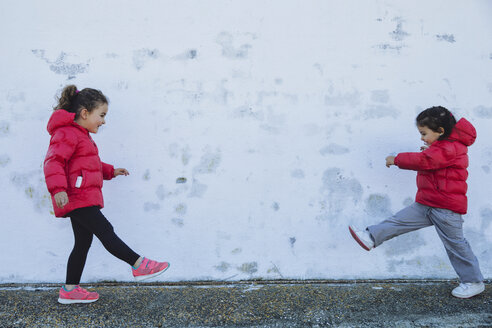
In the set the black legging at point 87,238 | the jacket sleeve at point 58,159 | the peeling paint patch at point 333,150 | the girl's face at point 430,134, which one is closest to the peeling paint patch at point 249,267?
the black legging at point 87,238

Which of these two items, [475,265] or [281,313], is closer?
[281,313]

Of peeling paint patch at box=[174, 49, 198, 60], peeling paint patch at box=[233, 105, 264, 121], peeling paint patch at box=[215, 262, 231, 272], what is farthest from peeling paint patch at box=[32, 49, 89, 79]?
peeling paint patch at box=[215, 262, 231, 272]

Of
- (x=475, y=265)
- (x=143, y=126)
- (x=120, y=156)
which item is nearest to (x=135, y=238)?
(x=120, y=156)

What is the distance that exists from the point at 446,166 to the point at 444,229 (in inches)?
17.1

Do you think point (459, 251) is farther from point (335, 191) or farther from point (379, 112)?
point (379, 112)

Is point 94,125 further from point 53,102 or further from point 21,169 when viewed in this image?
point 21,169

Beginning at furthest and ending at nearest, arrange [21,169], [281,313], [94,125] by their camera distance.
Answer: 1. [21,169]
2. [94,125]
3. [281,313]

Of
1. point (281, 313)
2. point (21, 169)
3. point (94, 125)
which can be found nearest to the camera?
point (281, 313)

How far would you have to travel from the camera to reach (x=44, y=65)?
3.11 metres

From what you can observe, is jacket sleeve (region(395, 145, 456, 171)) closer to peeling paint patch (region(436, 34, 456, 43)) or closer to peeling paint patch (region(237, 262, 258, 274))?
peeling paint patch (region(436, 34, 456, 43))

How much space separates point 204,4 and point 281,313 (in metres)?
2.32

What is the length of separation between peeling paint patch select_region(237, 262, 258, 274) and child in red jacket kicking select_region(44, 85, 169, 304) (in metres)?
0.75

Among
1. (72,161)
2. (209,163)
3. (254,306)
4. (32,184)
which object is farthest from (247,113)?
(32,184)

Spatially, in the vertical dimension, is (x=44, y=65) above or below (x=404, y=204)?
above
